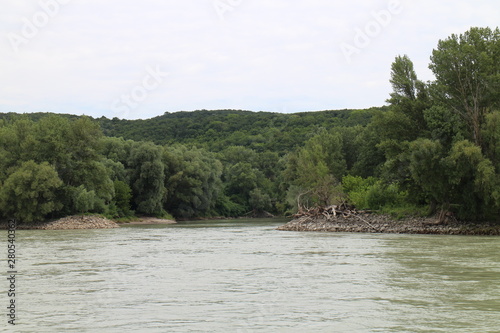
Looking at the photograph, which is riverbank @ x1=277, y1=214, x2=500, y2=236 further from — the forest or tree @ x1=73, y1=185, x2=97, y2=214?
tree @ x1=73, y1=185, x2=97, y2=214

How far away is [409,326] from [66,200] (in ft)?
231

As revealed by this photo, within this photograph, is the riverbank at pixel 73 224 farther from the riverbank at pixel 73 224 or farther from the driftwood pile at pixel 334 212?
the driftwood pile at pixel 334 212

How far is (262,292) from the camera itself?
686 inches

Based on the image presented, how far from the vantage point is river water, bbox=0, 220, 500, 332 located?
1318 cm

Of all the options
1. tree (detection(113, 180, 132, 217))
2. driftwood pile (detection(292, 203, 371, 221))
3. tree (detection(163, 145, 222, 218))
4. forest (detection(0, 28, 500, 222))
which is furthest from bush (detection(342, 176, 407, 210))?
tree (detection(163, 145, 222, 218))

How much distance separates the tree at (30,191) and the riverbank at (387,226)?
1254 inches

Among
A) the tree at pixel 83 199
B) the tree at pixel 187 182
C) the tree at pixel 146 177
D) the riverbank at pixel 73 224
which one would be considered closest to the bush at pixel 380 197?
the riverbank at pixel 73 224

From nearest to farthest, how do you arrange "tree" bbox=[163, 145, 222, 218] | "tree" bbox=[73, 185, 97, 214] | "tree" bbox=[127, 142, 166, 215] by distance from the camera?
"tree" bbox=[73, 185, 97, 214] → "tree" bbox=[127, 142, 166, 215] → "tree" bbox=[163, 145, 222, 218]

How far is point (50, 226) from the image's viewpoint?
236ft

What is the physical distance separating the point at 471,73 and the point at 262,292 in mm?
35305

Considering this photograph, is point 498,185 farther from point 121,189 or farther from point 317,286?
point 121,189

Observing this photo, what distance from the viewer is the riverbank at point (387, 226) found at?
Answer: 44875 millimetres

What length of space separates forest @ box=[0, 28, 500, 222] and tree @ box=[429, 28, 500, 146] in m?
0.09

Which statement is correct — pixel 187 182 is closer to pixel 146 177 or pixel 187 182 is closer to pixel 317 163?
pixel 146 177
